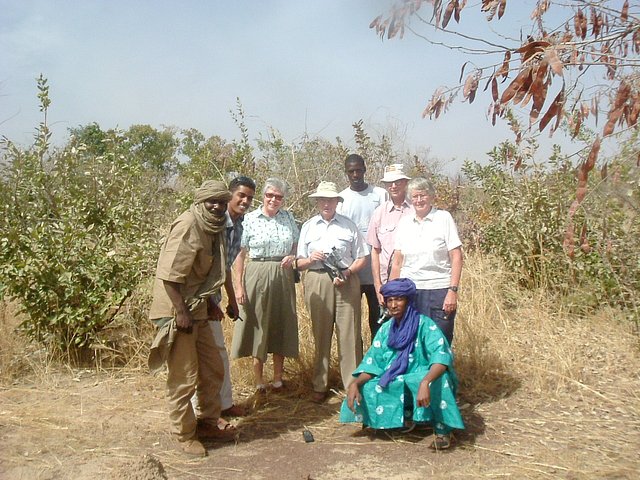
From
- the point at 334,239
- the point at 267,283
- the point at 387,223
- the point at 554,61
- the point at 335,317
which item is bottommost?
the point at 335,317

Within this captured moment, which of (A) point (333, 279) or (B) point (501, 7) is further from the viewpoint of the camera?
(A) point (333, 279)

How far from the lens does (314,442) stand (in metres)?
4.36

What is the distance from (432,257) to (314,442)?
1.51 m

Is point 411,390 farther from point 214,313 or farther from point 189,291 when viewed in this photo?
point 189,291

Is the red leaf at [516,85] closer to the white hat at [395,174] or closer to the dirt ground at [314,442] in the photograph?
the dirt ground at [314,442]

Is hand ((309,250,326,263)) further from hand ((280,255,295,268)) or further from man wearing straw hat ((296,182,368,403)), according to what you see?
hand ((280,255,295,268))

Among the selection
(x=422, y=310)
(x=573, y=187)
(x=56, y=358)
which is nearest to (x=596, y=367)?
(x=422, y=310)

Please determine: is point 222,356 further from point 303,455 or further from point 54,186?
point 54,186

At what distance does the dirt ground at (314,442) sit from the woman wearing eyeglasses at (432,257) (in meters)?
0.83

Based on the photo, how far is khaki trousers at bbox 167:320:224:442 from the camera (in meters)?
4.03

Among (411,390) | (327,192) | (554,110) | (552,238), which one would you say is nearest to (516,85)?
(554,110)

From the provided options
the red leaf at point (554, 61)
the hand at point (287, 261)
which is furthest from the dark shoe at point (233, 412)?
the red leaf at point (554, 61)

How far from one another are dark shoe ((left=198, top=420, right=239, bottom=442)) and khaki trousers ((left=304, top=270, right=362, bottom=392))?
92 cm

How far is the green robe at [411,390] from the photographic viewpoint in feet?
13.5
